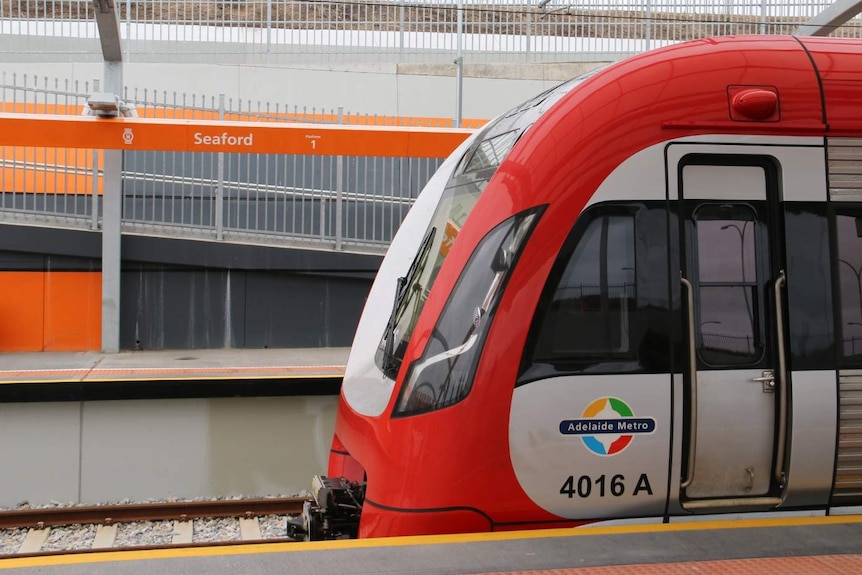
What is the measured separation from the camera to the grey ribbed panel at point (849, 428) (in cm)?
427

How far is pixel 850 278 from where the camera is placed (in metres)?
4.34

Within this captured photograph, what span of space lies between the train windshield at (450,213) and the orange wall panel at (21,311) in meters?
8.80

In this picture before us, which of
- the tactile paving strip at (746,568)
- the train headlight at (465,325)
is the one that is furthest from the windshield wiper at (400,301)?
the tactile paving strip at (746,568)

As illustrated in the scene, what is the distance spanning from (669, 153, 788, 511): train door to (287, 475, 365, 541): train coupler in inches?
63.7

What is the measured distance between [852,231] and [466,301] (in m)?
1.98

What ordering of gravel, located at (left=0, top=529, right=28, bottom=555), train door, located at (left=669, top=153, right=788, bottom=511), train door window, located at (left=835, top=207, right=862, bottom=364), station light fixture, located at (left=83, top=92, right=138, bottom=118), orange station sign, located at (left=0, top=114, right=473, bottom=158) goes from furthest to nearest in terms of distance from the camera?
orange station sign, located at (left=0, top=114, right=473, bottom=158), station light fixture, located at (left=83, top=92, right=138, bottom=118), gravel, located at (left=0, top=529, right=28, bottom=555), train door window, located at (left=835, top=207, right=862, bottom=364), train door, located at (left=669, top=153, right=788, bottom=511)

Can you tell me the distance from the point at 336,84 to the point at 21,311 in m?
5.87

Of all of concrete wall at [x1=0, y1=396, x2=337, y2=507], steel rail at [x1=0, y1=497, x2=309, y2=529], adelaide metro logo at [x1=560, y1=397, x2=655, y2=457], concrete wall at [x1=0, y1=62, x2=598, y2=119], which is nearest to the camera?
adelaide metro logo at [x1=560, y1=397, x2=655, y2=457]

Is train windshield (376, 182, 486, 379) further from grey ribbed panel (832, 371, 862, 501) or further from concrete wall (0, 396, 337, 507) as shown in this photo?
concrete wall (0, 396, 337, 507)

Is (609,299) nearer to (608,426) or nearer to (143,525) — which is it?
(608,426)

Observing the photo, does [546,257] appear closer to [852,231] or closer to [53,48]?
[852,231]

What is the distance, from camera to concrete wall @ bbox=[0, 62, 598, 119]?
1385cm

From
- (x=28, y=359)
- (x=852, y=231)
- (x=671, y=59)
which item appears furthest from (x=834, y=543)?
(x=28, y=359)

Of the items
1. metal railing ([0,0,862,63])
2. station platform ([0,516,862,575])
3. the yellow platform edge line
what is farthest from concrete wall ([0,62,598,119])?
station platform ([0,516,862,575])
